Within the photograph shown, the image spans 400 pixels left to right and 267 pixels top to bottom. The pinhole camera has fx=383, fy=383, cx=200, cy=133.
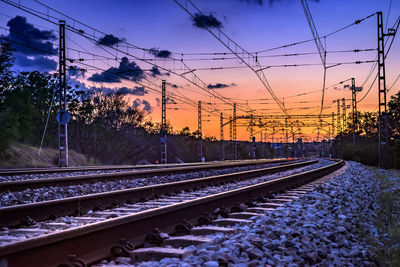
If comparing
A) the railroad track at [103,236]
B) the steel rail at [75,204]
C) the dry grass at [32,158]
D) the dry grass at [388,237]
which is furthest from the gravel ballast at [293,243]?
the dry grass at [32,158]

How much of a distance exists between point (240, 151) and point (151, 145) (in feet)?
175

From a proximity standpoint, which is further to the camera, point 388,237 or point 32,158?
point 32,158

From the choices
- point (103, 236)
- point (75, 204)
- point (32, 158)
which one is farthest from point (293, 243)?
point (32, 158)

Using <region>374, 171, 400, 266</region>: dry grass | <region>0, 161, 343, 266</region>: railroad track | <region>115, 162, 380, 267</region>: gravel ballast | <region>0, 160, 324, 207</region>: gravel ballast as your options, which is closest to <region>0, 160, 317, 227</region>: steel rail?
<region>0, 161, 343, 266</region>: railroad track

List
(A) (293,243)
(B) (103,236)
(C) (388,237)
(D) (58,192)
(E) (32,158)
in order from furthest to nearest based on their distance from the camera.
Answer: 1. (E) (32,158)
2. (D) (58,192)
3. (C) (388,237)
4. (A) (293,243)
5. (B) (103,236)

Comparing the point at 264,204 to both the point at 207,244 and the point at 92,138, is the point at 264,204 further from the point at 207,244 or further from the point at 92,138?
the point at 92,138

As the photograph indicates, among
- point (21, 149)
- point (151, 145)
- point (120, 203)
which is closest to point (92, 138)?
point (151, 145)

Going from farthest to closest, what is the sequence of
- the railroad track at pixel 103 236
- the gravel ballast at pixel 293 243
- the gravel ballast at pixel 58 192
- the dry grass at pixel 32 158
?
1. the dry grass at pixel 32 158
2. the gravel ballast at pixel 58 192
3. the gravel ballast at pixel 293 243
4. the railroad track at pixel 103 236

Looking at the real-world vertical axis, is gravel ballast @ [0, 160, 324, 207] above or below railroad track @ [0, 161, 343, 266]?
below

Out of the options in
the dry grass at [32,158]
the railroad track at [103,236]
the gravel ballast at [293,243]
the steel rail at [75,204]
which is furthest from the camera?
the dry grass at [32,158]

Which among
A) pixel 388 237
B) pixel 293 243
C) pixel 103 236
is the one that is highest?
pixel 103 236

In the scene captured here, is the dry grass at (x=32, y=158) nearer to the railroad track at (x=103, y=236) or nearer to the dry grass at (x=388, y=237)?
the railroad track at (x=103, y=236)

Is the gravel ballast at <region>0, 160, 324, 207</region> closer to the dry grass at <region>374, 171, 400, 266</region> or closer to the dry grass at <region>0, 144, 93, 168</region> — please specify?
the dry grass at <region>374, 171, 400, 266</region>

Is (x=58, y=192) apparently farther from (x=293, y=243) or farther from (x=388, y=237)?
(x=388, y=237)
